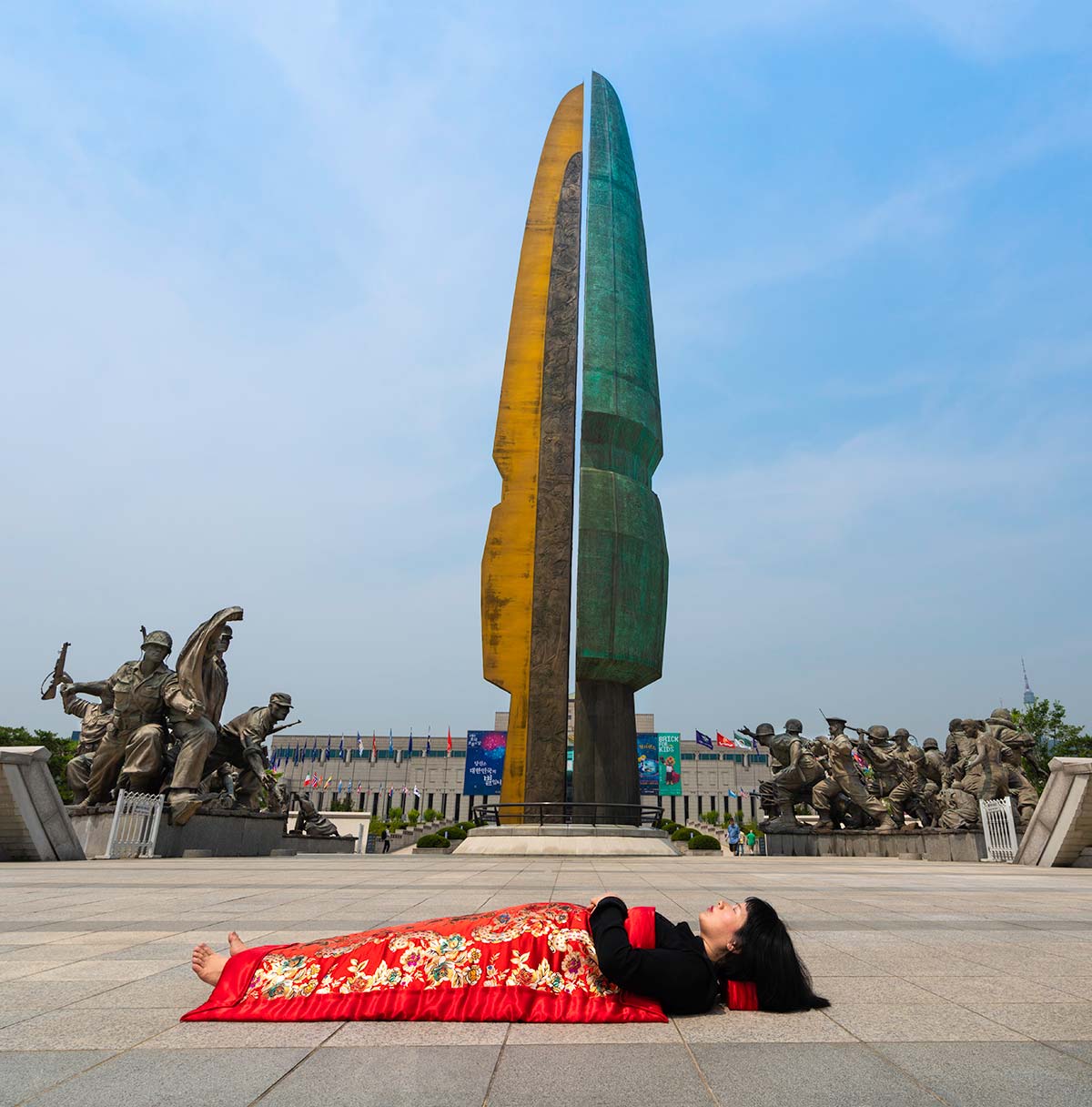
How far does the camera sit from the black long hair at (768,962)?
288 cm

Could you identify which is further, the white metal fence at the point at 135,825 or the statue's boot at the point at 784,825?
the statue's boot at the point at 784,825

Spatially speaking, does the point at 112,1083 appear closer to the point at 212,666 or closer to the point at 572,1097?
the point at 572,1097

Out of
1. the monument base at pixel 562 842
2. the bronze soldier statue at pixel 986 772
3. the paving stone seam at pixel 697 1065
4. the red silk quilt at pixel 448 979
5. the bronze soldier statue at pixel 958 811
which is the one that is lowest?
the paving stone seam at pixel 697 1065

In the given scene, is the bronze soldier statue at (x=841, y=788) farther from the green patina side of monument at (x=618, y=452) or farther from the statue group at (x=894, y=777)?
the green patina side of monument at (x=618, y=452)

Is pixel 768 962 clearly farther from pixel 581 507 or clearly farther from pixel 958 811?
pixel 581 507

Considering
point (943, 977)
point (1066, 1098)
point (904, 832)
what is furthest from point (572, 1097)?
point (904, 832)

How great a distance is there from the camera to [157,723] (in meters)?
13.6

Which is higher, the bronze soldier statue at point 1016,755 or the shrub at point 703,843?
the bronze soldier statue at point 1016,755

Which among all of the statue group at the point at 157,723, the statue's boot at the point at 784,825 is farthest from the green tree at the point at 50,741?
the statue's boot at the point at 784,825

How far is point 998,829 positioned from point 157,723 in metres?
15.1

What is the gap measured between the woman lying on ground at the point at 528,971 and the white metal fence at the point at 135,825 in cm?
1068

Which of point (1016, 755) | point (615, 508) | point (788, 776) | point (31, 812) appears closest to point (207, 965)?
point (31, 812)

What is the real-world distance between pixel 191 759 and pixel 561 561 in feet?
28.8

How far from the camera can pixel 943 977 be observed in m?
3.53
